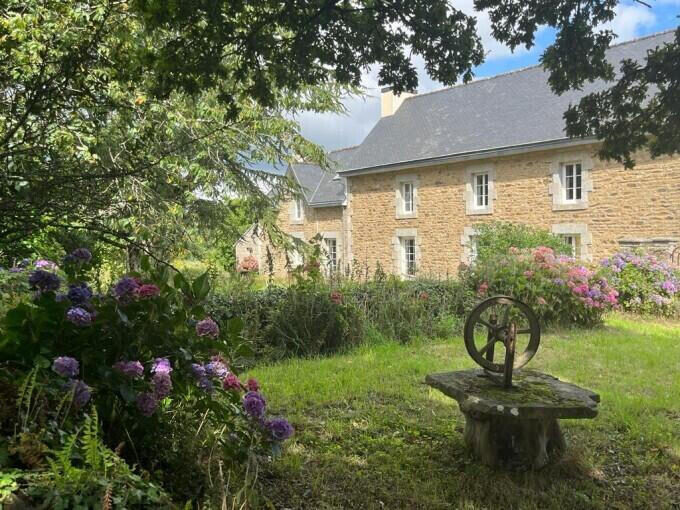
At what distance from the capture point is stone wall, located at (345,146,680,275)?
41.0 ft

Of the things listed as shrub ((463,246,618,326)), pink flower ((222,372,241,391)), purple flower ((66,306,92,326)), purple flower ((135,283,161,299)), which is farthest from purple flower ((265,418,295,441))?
shrub ((463,246,618,326))

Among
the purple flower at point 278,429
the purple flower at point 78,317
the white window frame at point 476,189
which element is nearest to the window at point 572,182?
the white window frame at point 476,189

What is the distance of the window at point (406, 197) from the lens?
18.0 meters

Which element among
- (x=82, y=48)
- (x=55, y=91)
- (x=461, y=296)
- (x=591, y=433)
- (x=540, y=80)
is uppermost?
(x=540, y=80)

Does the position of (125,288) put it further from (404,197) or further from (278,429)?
(404,197)

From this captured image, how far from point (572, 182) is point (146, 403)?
46.4 ft

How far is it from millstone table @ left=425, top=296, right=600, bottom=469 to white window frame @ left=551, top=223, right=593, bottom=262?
37.2 ft

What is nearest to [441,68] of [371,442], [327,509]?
[371,442]

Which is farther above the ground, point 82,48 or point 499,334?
point 82,48

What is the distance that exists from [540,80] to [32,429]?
1722 cm

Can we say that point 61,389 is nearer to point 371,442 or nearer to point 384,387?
point 371,442

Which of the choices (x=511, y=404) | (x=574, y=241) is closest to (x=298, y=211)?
(x=574, y=241)

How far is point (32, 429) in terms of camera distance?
5.64 feet

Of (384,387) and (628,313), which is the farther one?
(628,313)
